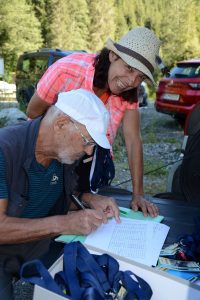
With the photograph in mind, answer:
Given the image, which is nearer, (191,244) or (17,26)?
(191,244)

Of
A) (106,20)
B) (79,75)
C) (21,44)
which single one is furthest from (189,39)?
(79,75)

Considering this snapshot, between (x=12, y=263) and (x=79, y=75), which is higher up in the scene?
(x=79, y=75)

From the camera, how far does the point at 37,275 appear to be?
1131 mm

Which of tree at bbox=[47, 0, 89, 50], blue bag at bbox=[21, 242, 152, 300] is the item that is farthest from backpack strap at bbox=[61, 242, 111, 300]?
tree at bbox=[47, 0, 89, 50]

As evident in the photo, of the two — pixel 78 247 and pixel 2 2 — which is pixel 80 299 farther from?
pixel 2 2

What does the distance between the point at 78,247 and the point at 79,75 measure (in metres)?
1.15

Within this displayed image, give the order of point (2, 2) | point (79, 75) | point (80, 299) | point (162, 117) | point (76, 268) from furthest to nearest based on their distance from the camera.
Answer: point (2, 2)
point (162, 117)
point (79, 75)
point (76, 268)
point (80, 299)

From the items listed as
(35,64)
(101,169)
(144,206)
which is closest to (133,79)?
(101,169)

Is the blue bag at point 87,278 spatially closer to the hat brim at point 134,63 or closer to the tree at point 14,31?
the hat brim at point 134,63

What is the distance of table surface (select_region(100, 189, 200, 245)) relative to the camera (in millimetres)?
1820

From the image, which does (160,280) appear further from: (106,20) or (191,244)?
(106,20)

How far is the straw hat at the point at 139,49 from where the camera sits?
2.06m

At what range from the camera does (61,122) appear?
1.52m

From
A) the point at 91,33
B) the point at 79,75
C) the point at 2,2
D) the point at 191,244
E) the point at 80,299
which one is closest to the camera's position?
the point at 80,299
